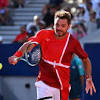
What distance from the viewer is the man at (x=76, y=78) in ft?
30.7

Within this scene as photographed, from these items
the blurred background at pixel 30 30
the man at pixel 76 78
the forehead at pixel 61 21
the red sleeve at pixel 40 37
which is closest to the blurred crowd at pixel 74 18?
the blurred background at pixel 30 30

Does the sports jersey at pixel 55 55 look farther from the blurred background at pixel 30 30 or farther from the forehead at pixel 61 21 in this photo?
the blurred background at pixel 30 30

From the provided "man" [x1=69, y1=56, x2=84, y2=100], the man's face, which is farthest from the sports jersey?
"man" [x1=69, y1=56, x2=84, y2=100]

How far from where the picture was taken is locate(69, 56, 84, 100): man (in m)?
9.37

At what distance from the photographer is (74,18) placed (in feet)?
47.6

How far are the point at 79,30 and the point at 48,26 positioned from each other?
0.99 m

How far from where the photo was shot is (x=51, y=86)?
22.0 ft

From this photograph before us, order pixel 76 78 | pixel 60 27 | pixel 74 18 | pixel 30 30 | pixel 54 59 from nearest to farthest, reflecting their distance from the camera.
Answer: pixel 60 27 < pixel 54 59 < pixel 76 78 < pixel 30 30 < pixel 74 18

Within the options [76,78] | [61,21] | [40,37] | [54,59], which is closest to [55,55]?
[54,59]

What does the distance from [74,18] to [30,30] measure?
6.02ft

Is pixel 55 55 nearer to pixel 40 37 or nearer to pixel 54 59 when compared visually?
pixel 54 59

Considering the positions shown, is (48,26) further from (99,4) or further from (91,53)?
(91,53)

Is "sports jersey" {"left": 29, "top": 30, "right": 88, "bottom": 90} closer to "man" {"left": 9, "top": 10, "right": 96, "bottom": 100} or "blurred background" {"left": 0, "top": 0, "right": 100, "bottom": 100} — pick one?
"man" {"left": 9, "top": 10, "right": 96, "bottom": 100}

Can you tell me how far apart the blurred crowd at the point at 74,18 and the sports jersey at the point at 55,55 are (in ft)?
18.9
